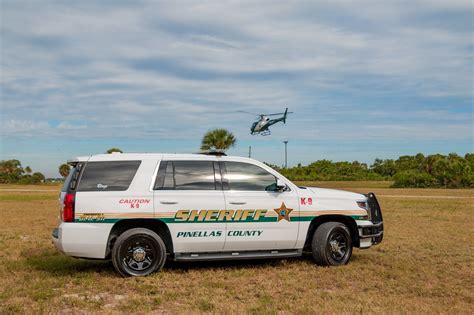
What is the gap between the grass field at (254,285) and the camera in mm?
6074

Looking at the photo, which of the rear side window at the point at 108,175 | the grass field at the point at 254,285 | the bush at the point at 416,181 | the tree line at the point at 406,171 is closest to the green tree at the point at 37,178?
the tree line at the point at 406,171

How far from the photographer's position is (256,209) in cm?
814

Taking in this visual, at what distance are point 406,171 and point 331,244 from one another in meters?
62.5

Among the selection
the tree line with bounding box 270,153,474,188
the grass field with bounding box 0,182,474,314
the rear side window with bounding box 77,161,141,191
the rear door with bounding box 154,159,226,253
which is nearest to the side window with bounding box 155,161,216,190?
the rear door with bounding box 154,159,226,253

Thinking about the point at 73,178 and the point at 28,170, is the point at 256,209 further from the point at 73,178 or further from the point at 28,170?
the point at 28,170

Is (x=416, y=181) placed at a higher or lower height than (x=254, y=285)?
higher

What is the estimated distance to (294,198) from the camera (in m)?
8.44

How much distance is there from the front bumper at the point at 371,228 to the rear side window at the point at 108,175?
12.5 feet

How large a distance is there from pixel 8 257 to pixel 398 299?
6.78m

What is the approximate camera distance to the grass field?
6074 mm

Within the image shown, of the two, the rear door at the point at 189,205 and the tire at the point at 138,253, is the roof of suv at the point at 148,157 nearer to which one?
the rear door at the point at 189,205

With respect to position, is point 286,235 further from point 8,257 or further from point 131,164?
point 8,257

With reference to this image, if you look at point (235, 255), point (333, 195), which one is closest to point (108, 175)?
point (235, 255)

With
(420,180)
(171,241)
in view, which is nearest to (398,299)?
(171,241)
